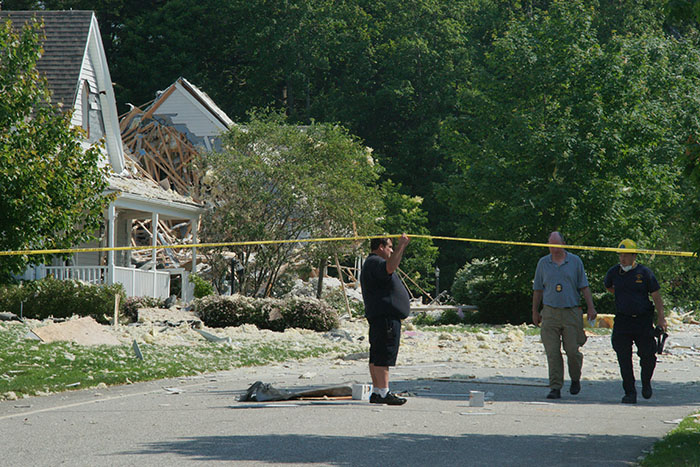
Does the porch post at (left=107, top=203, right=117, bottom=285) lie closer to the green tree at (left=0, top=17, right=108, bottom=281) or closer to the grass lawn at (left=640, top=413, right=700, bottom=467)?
the green tree at (left=0, top=17, right=108, bottom=281)

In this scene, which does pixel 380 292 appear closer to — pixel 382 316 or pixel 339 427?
pixel 382 316

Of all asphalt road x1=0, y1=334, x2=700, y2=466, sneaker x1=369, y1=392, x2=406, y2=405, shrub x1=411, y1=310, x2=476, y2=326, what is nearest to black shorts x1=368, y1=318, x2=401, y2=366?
sneaker x1=369, y1=392, x2=406, y2=405

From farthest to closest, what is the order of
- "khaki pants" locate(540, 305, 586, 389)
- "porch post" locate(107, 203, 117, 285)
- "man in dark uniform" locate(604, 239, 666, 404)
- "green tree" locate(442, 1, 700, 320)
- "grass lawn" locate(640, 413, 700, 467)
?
"green tree" locate(442, 1, 700, 320), "porch post" locate(107, 203, 117, 285), "khaki pants" locate(540, 305, 586, 389), "man in dark uniform" locate(604, 239, 666, 404), "grass lawn" locate(640, 413, 700, 467)

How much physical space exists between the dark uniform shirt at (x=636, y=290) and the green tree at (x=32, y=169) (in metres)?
6.98

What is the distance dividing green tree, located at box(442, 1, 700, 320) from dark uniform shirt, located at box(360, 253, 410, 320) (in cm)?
2035

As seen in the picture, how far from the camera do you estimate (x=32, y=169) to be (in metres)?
12.0

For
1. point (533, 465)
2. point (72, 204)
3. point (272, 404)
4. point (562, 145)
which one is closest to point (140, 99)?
point (562, 145)

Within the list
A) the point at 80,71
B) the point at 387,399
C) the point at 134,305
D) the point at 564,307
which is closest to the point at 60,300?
the point at 134,305

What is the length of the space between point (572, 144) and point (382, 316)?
69.3 ft

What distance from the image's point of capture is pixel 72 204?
12711 mm

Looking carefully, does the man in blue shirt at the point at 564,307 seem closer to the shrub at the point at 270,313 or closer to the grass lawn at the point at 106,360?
the grass lawn at the point at 106,360

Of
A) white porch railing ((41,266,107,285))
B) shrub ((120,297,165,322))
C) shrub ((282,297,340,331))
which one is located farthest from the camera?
white porch railing ((41,266,107,285))

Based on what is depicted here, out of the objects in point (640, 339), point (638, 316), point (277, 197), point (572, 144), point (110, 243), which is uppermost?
point (572, 144)

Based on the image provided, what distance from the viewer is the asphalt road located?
6965 millimetres
